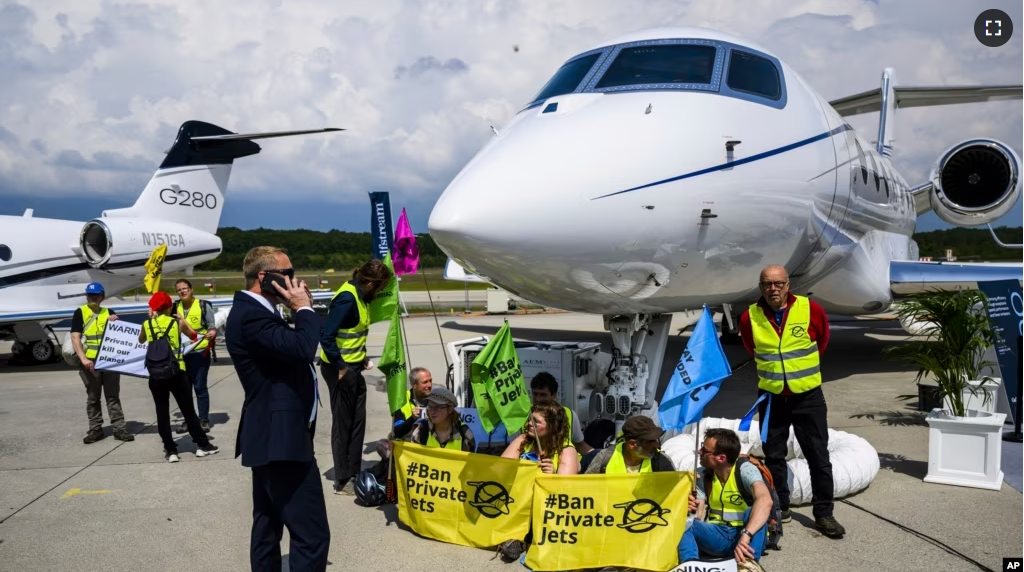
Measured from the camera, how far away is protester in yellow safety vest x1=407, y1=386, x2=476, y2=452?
5.26 metres

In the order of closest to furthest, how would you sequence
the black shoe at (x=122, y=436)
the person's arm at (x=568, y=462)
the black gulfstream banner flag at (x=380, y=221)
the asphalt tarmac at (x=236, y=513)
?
the asphalt tarmac at (x=236, y=513)
the person's arm at (x=568, y=462)
the black shoe at (x=122, y=436)
the black gulfstream banner flag at (x=380, y=221)

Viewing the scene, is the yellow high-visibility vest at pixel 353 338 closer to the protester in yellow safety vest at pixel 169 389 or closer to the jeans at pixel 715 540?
the protester in yellow safety vest at pixel 169 389

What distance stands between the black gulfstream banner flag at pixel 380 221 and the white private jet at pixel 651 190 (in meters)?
5.70

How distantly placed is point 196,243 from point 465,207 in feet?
49.4

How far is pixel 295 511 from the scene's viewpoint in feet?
12.3

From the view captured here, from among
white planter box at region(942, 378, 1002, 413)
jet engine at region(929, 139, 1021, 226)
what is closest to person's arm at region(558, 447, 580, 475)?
white planter box at region(942, 378, 1002, 413)

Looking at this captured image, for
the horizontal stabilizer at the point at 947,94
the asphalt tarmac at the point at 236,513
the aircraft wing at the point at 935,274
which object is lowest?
the asphalt tarmac at the point at 236,513

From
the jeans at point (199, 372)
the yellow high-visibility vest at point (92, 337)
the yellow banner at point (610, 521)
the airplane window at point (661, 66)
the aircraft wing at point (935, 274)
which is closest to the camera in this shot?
the yellow banner at point (610, 521)

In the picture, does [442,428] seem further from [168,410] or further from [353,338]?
[168,410]

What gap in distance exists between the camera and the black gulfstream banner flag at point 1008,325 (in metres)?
7.26

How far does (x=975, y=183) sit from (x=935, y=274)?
490 cm

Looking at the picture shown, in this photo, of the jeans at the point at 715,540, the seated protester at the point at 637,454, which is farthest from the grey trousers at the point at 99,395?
the jeans at the point at 715,540

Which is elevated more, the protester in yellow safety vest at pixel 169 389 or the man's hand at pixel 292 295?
the man's hand at pixel 292 295

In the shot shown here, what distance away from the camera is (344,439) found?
586 centimetres
